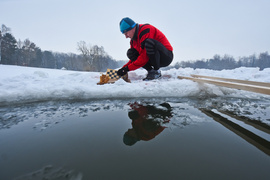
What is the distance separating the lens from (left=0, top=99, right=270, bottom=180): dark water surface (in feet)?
1.86

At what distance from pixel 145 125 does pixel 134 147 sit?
0.31 m

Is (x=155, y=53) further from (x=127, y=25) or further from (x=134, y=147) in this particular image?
(x=134, y=147)

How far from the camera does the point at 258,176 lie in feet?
1.79

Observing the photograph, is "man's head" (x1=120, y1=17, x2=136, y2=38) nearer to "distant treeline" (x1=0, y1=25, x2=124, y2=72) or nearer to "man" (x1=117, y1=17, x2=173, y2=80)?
"man" (x1=117, y1=17, x2=173, y2=80)

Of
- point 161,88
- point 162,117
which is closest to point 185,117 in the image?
point 162,117

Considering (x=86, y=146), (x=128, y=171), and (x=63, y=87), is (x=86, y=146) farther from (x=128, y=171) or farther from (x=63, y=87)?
(x=63, y=87)

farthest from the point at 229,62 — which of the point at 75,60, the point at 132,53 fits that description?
the point at 132,53

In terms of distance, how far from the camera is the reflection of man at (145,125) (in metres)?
0.85

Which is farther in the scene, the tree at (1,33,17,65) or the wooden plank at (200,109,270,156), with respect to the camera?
the tree at (1,33,17,65)

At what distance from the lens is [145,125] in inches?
40.8

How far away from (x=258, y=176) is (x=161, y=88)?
66.8 inches

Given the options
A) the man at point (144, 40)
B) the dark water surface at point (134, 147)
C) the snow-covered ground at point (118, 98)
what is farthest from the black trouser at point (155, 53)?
the dark water surface at point (134, 147)

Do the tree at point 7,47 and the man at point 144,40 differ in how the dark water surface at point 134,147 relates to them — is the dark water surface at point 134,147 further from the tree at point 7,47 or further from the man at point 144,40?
the tree at point 7,47

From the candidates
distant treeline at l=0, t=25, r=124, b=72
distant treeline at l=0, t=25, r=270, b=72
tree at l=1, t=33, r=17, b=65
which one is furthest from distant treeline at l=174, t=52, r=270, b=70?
tree at l=1, t=33, r=17, b=65
